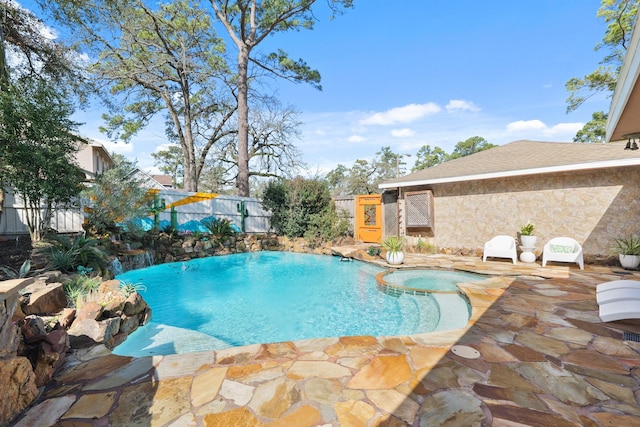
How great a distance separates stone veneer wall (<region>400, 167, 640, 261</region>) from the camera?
20.4 ft

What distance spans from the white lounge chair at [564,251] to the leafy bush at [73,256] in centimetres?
975

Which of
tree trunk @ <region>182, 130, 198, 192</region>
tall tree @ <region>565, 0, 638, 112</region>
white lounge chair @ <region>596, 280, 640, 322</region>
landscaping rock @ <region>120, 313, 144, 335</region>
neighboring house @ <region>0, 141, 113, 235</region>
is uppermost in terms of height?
tall tree @ <region>565, 0, 638, 112</region>

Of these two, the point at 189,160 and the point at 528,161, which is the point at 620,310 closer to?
the point at 528,161

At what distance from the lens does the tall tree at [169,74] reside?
479 inches

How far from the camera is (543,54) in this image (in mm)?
10414

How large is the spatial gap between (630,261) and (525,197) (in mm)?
2421

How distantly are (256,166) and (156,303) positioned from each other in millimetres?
12279

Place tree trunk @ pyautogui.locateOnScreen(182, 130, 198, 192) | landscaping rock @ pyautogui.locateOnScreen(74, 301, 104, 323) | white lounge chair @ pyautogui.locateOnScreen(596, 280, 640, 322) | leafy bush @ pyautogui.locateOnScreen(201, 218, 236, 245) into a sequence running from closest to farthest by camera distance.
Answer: white lounge chair @ pyautogui.locateOnScreen(596, 280, 640, 322)
landscaping rock @ pyautogui.locateOnScreen(74, 301, 104, 323)
leafy bush @ pyautogui.locateOnScreen(201, 218, 236, 245)
tree trunk @ pyautogui.locateOnScreen(182, 130, 198, 192)

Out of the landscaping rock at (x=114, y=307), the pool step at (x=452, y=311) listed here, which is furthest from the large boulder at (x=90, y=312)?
the pool step at (x=452, y=311)

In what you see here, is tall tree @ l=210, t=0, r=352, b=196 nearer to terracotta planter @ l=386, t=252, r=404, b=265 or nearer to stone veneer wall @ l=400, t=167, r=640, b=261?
terracotta planter @ l=386, t=252, r=404, b=265

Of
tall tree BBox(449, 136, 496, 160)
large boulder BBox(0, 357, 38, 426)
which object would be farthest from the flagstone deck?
tall tree BBox(449, 136, 496, 160)

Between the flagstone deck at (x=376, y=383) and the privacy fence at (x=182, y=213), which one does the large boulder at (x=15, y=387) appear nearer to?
the flagstone deck at (x=376, y=383)

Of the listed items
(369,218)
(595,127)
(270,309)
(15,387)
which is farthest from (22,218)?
(595,127)

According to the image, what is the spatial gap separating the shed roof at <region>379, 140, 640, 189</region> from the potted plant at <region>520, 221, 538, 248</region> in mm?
1388
